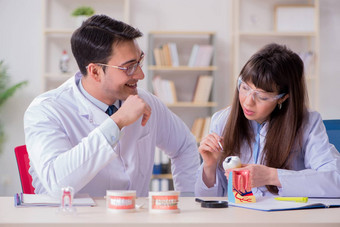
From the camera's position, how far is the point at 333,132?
2.27 metres

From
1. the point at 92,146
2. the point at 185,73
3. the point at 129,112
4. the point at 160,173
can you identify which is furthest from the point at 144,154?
the point at 185,73

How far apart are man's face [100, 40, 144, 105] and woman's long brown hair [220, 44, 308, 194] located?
0.45m

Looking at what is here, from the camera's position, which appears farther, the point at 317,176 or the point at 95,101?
the point at 95,101

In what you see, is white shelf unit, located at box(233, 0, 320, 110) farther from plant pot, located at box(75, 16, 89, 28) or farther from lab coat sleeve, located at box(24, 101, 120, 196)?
lab coat sleeve, located at box(24, 101, 120, 196)

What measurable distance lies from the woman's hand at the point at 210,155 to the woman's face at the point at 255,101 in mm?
209

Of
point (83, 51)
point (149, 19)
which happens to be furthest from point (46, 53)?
point (83, 51)

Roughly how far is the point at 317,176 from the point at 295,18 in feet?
11.4

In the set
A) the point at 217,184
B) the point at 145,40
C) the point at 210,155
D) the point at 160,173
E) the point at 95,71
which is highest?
the point at 145,40

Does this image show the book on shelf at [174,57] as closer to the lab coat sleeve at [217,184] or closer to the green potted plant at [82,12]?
the green potted plant at [82,12]

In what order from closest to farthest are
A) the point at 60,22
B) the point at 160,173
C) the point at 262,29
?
the point at 160,173 < the point at 60,22 < the point at 262,29

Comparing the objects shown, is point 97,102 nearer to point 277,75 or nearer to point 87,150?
point 87,150

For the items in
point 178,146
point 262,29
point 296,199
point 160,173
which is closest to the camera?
point 296,199

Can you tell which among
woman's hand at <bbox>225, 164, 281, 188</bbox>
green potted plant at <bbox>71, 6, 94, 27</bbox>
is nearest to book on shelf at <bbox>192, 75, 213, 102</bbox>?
green potted plant at <bbox>71, 6, 94, 27</bbox>

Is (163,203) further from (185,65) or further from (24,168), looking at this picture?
(185,65)
